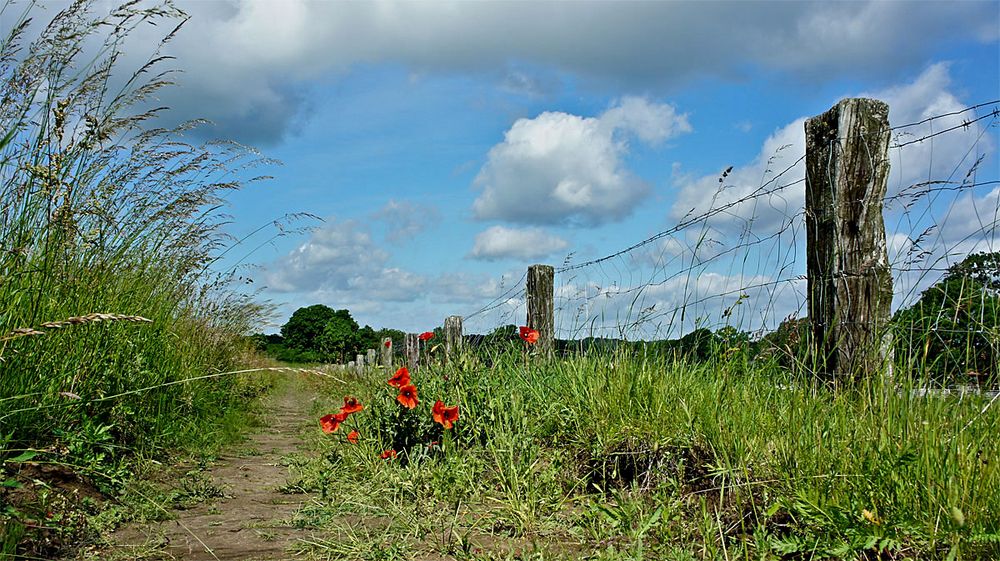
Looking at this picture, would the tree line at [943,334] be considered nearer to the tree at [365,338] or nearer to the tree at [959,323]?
the tree at [959,323]

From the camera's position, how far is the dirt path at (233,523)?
9.71ft

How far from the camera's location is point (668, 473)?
3.19 metres

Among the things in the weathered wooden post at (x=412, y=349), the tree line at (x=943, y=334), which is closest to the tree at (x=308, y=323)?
the weathered wooden post at (x=412, y=349)

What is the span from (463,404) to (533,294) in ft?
8.33

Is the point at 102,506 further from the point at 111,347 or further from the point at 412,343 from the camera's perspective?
the point at 412,343

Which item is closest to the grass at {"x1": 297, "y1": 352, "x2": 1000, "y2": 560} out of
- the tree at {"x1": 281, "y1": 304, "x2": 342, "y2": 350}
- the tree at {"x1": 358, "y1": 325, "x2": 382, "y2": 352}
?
the tree at {"x1": 358, "y1": 325, "x2": 382, "y2": 352}

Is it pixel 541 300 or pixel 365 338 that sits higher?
pixel 365 338

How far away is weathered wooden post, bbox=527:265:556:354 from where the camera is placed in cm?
643

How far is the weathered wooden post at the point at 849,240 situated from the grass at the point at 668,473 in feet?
0.86

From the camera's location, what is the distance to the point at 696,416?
3266mm

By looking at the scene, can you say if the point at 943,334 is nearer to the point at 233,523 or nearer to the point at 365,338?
the point at 233,523

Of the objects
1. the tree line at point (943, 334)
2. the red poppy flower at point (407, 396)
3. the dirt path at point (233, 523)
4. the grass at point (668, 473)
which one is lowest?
the dirt path at point (233, 523)

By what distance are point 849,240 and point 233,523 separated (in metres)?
3.05

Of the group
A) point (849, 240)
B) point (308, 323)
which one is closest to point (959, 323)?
point (849, 240)
